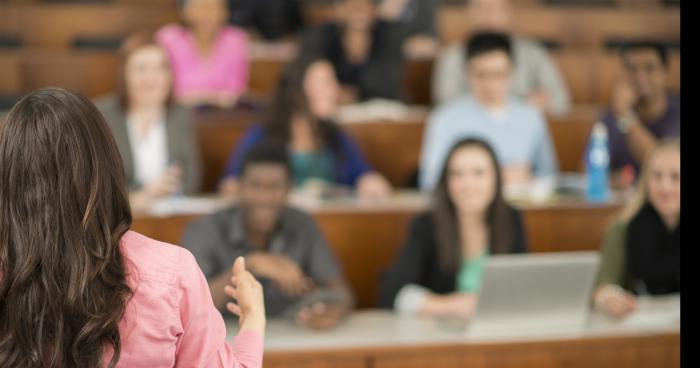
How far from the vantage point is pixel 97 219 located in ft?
4.63

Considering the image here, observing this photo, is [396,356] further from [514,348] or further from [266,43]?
[266,43]

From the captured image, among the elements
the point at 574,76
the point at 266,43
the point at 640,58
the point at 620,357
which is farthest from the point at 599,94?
the point at 620,357

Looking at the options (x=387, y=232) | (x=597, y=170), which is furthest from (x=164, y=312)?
(x=597, y=170)

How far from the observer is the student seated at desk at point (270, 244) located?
3137 mm

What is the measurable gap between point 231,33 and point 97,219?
4.25m

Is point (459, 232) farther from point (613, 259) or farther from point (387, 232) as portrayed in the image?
point (387, 232)

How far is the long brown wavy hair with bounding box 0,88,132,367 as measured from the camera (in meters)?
1.39

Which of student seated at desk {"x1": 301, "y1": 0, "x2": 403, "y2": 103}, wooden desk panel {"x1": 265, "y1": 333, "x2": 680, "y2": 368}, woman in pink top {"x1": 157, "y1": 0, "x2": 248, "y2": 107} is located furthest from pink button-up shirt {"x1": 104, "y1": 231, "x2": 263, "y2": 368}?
student seated at desk {"x1": 301, "y1": 0, "x2": 403, "y2": 103}

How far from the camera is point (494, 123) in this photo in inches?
182

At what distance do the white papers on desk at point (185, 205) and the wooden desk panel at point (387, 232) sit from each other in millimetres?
348

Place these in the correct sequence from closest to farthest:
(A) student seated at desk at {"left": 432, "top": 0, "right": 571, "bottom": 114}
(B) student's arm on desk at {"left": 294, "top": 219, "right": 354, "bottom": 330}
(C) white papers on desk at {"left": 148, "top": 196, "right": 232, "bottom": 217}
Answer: (B) student's arm on desk at {"left": 294, "top": 219, "right": 354, "bottom": 330}, (C) white papers on desk at {"left": 148, "top": 196, "right": 232, "bottom": 217}, (A) student seated at desk at {"left": 432, "top": 0, "right": 571, "bottom": 114}

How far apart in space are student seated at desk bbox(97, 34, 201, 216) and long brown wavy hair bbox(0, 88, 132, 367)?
9.24ft

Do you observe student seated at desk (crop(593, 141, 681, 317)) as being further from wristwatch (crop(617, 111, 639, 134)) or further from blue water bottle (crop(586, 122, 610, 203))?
wristwatch (crop(617, 111, 639, 134))

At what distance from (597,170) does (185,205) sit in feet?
4.90
